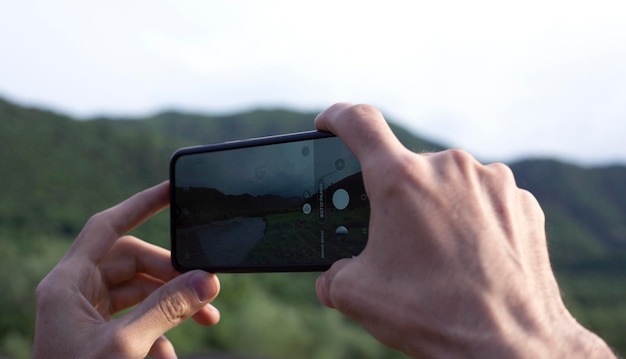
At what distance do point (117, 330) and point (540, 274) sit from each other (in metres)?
1.11

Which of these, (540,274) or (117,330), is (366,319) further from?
(117,330)

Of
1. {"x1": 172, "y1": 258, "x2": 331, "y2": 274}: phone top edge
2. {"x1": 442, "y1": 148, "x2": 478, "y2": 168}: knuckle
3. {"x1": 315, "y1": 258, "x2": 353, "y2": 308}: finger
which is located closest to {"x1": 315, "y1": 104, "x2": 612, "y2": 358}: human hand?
{"x1": 442, "y1": 148, "x2": 478, "y2": 168}: knuckle

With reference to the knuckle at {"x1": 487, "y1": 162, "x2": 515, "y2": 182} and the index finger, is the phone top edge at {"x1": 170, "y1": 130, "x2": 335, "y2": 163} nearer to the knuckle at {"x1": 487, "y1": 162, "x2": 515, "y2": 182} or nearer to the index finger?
the index finger

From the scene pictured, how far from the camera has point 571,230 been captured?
32062mm

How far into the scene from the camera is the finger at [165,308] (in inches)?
70.1

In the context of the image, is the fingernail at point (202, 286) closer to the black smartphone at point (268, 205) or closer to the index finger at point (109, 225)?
the black smartphone at point (268, 205)

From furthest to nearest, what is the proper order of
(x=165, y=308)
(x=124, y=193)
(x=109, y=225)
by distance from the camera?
(x=124, y=193), (x=109, y=225), (x=165, y=308)

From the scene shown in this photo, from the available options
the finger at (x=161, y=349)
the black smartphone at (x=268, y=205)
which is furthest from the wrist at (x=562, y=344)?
the finger at (x=161, y=349)

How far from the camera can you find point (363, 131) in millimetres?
1297

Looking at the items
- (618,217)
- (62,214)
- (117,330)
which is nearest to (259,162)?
(117,330)

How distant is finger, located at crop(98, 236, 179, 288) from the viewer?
225 centimetres

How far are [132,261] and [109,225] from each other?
0.25 meters

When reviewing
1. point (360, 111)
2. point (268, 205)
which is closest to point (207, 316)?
point (268, 205)

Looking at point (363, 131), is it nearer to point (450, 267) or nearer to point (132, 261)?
point (450, 267)
